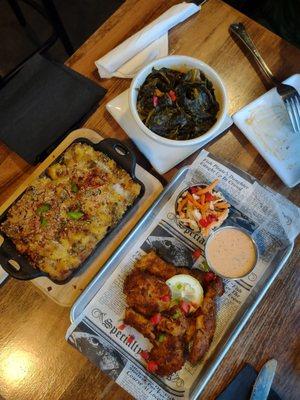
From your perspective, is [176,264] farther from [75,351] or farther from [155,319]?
[75,351]

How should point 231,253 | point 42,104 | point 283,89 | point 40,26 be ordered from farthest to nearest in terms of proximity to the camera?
1. point 40,26
2. point 42,104
3. point 283,89
4. point 231,253

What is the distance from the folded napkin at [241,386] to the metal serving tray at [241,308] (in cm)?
12

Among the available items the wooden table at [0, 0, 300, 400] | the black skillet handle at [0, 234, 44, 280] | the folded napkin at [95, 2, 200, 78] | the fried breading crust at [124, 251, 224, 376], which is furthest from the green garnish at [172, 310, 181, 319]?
the folded napkin at [95, 2, 200, 78]

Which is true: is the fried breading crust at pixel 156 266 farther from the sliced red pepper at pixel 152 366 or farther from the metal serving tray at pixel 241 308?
the sliced red pepper at pixel 152 366

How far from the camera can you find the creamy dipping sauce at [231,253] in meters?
1.47

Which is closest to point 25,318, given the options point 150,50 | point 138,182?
point 138,182

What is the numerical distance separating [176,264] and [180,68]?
0.77m

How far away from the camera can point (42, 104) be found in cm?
169

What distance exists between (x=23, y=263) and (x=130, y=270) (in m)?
0.40

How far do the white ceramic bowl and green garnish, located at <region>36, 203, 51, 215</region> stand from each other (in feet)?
1.50

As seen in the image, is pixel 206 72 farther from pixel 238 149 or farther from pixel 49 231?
pixel 49 231

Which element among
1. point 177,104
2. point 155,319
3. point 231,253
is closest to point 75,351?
point 155,319

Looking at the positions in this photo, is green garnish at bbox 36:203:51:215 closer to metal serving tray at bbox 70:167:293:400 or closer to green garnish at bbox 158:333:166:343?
metal serving tray at bbox 70:167:293:400

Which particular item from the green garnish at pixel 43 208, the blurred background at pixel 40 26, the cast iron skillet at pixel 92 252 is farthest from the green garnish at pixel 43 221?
the blurred background at pixel 40 26
